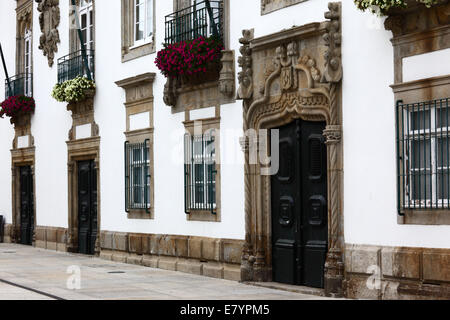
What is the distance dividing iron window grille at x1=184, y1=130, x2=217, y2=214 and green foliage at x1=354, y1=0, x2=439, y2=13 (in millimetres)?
5181

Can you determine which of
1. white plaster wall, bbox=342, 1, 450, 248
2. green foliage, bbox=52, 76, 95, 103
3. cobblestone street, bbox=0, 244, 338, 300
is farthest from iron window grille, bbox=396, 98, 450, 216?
A: green foliage, bbox=52, 76, 95, 103

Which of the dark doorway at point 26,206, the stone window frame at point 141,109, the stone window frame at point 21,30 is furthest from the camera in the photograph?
the stone window frame at point 21,30

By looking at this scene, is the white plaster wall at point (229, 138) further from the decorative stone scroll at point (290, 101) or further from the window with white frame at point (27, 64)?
the window with white frame at point (27, 64)

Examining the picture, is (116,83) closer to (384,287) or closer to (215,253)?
(215,253)

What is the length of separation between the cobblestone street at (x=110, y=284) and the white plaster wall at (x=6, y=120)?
790cm

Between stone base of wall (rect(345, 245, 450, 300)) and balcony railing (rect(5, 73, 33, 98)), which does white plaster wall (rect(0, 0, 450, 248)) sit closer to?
stone base of wall (rect(345, 245, 450, 300))

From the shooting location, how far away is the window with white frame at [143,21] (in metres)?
19.0

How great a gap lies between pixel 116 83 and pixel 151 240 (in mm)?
3592

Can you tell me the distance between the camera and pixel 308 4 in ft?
44.3

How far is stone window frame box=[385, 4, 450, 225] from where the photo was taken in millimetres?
11047

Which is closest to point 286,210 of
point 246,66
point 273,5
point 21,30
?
point 246,66

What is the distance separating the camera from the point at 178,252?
17297mm

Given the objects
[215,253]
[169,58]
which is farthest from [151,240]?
[169,58]

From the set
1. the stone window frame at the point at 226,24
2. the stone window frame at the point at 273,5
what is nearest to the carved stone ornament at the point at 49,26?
the stone window frame at the point at 226,24
